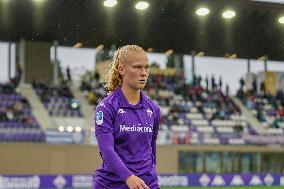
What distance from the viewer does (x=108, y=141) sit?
16.6 feet

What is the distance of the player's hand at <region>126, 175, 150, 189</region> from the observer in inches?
194

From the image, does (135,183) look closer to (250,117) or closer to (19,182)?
(19,182)

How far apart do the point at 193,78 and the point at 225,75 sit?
2210 mm

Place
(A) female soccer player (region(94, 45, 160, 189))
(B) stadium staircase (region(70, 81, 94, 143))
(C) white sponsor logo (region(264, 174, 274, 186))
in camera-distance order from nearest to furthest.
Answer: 1. (A) female soccer player (region(94, 45, 160, 189))
2. (C) white sponsor logo (region(264, 174, 274, 186))
3. (B) stadium staircase (region(70, 81, 94, 143))

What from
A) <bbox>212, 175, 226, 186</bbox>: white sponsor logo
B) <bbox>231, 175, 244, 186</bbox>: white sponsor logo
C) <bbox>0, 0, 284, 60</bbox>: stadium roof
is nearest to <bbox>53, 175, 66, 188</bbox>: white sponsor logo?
<bbox>212, 175, 226, 186</bbox>: white sponsor logo

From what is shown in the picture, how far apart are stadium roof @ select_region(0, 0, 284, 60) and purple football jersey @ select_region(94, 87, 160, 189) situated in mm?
27707

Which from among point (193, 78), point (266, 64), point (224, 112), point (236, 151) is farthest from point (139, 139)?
point (266, 64)

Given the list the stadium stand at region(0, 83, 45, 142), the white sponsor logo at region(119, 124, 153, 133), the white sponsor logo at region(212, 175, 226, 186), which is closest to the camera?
the white sponsor logo at region(119, 124, 153, 133)

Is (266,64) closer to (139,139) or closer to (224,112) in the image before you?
(224,112)

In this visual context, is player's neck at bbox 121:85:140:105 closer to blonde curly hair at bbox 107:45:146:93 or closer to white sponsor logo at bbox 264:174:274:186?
blonde curly hair at bbox 107:45:146:93

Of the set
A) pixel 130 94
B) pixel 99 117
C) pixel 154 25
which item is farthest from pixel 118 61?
Result: pixel 154 25

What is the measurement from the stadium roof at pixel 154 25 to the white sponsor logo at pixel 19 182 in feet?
32.7

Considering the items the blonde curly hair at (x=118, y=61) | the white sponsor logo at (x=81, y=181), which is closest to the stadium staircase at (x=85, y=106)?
the white sponsor logo at (x=81, y=181)

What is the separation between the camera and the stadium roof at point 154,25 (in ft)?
110
